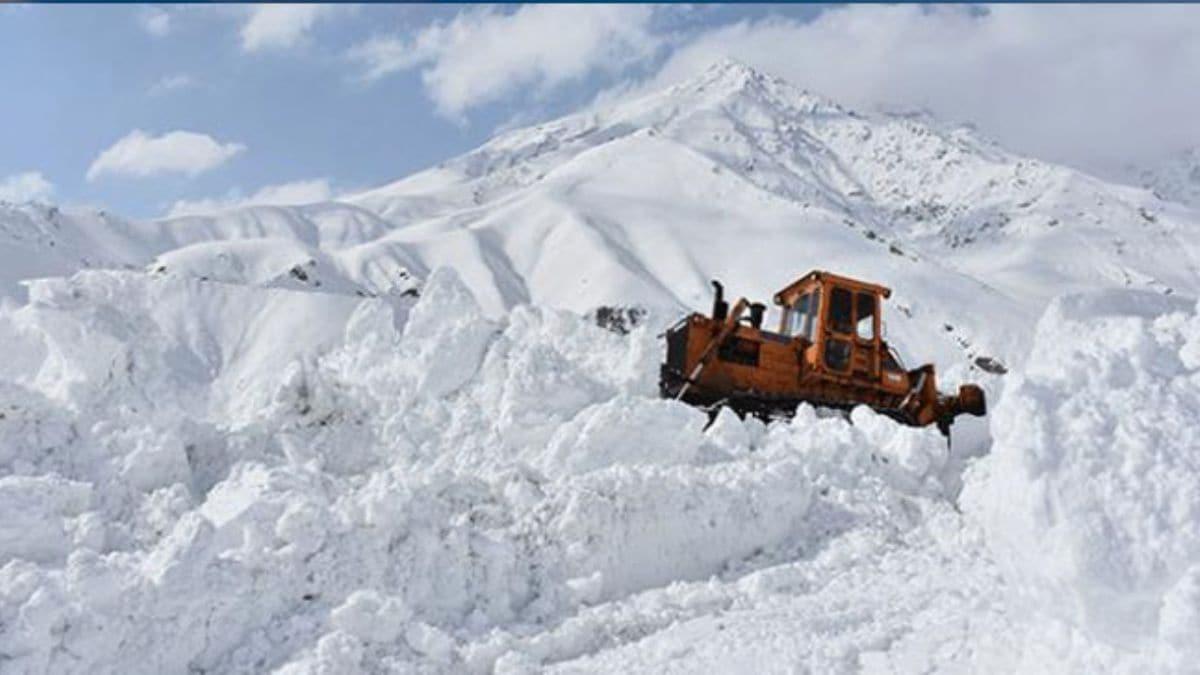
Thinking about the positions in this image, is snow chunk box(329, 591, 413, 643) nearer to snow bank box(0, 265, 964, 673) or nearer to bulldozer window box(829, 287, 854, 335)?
snow bank box(0, 265, 964, 673)

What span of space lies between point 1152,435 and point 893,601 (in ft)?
8.43

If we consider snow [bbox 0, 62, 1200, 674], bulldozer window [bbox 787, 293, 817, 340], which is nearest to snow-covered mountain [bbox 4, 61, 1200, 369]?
bulldozer window [bbox 787, 293, 817, 340]

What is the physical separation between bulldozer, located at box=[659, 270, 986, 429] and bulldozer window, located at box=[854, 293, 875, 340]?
0.04 ft

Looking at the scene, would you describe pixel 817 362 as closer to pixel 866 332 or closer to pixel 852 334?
pixel 852 334

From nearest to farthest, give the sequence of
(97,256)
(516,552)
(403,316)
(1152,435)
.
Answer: (1152,435), (516,552), (403,316), (97,256)

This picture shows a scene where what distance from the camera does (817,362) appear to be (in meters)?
14.6

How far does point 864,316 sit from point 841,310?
304 mm

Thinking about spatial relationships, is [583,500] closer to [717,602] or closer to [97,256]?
[717,602]

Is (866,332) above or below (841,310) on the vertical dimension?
below

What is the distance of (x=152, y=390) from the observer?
11891 millimetres

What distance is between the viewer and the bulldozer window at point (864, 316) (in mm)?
14859

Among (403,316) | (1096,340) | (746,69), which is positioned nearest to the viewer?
(1096,340)

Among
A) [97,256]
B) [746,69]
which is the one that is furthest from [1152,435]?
[746,69]

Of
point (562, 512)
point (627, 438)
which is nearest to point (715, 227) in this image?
point (627, 438)
